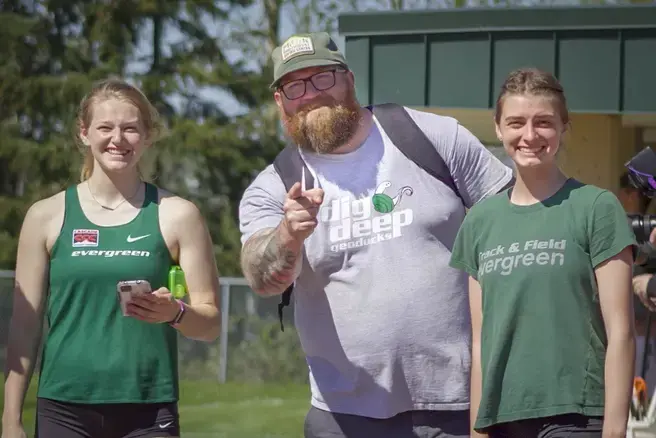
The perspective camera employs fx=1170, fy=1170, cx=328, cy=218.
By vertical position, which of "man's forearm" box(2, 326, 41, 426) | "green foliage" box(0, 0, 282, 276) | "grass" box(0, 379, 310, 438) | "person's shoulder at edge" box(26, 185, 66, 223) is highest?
"green foliage" box(0, 0, 282, 276)

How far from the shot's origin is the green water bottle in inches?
156

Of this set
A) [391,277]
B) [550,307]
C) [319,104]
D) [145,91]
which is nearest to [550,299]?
[550,307]

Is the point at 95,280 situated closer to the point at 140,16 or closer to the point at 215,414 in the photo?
the point at 215,414

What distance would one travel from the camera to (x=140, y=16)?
20.6 meters

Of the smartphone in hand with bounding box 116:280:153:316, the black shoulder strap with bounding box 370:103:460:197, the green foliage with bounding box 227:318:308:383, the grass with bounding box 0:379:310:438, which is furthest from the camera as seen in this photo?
the green foliage with bounding box 227:318:308:383

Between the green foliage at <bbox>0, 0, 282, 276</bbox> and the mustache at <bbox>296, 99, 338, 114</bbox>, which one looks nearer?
the mustache at <bbox>296, 99, 338, 114</bbox>

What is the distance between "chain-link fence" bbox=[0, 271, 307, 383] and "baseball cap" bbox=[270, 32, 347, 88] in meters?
8.81

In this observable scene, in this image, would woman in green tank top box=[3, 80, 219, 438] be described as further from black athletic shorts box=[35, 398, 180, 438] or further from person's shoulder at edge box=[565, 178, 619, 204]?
person's shoulder at edge box=[565, 178, 619, 204]

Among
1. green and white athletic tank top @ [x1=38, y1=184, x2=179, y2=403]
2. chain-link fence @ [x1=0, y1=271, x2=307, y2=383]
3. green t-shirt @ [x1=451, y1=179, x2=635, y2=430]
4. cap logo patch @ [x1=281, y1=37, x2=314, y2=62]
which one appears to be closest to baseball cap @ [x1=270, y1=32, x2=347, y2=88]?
cap logo patch @ [x1=281, y1=37, x2=314, y2=62]

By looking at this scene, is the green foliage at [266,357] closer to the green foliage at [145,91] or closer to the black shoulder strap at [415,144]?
the green foliage at [145,91]

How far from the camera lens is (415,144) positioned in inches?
158

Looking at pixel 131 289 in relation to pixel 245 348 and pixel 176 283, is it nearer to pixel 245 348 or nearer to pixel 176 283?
pixel 176 283

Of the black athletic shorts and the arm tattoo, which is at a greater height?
the arm tattoo

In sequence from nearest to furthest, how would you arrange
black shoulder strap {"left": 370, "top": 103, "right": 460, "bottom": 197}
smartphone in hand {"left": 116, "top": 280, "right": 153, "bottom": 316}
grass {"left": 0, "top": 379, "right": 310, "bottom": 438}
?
smartphone in hand {"left": 116, "top": 280, "right": 153, "bottom": 316}, black shoulder strap {"left": 370, "top": 103, "right": 460, "bottom": 197}, grass {"left": 0, "top": 379, "right": 310, "bottom": 438}
